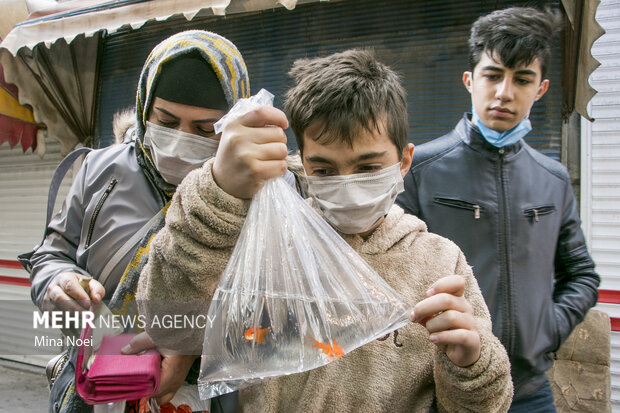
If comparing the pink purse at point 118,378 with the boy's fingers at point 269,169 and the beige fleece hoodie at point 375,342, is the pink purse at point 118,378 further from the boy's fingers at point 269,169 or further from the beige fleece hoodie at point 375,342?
the boy's fingers at point 269,169

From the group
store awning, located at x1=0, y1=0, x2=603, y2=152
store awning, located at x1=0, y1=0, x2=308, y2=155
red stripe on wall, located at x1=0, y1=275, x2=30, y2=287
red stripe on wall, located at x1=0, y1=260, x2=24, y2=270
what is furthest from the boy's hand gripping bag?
red stripe on wall, located at x1=0, y1=260, x2=24, y2=270

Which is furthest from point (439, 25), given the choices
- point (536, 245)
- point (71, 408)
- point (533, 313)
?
point (71, 408)

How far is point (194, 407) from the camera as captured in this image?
3.90ft

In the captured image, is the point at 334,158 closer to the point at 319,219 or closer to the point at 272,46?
the point at 319,219

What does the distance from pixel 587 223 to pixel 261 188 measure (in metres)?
3.23

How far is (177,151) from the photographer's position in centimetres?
133

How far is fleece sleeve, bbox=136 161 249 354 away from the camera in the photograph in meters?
0.80

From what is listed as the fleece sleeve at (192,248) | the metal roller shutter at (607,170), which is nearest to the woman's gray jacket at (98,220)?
the fleece sleeve at (192,248)

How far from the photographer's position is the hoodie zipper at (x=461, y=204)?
172 centimetres

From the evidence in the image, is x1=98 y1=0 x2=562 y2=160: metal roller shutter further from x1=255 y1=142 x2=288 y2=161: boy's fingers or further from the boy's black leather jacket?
x1=255 y1=142 x2=288 y2=161: boy's fingers

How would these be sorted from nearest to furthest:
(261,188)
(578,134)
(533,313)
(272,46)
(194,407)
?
(261,188) → (194,407) → (533,313) → (578,134) → (272,46)

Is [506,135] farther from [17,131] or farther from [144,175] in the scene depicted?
[17,131]

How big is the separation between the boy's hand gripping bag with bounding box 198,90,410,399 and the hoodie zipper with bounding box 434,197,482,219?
0.92m

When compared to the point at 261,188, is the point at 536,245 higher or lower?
lower
